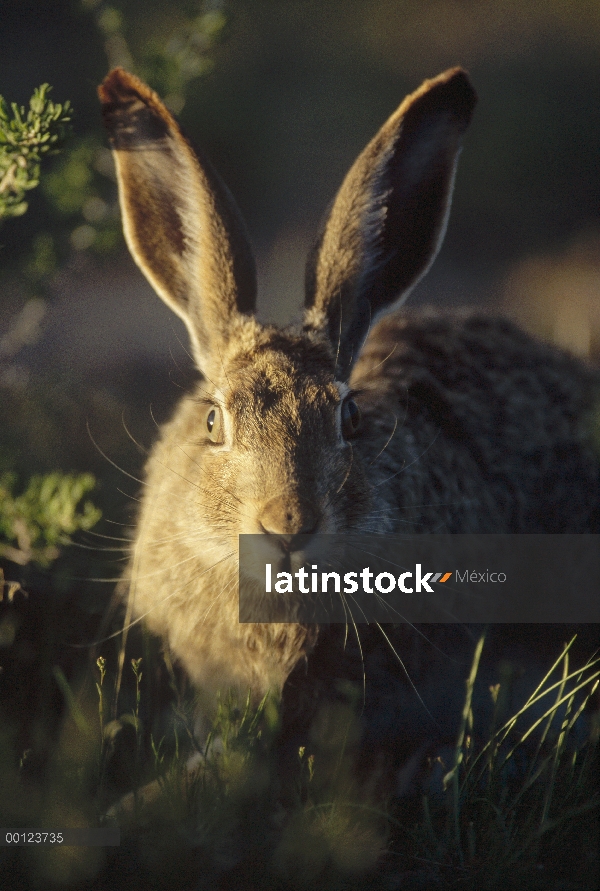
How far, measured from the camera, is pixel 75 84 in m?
4.44

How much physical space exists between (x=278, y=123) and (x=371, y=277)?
2882 mm

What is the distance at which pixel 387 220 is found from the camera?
3057mm

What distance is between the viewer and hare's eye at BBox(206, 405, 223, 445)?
9.11ft

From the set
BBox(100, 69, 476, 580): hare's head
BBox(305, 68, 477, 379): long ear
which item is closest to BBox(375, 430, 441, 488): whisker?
BBox(100, 69, 476, 580): hare's head

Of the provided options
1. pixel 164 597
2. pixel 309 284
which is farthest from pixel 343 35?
pixel 164 597

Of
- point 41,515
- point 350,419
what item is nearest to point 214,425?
point 350,419

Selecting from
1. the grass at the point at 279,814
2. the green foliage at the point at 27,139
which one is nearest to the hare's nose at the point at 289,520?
the grass at the point at 279,814

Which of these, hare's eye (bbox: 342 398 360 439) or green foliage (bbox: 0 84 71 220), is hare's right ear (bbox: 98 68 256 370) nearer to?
green foliage (bbox: 0 84 71 220)

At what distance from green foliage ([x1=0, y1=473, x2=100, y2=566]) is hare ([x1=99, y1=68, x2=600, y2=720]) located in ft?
1.01

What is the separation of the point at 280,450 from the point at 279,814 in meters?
1.09

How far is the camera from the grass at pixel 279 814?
2383 mm

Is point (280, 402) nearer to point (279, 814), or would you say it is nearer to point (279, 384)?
point (279, 384)

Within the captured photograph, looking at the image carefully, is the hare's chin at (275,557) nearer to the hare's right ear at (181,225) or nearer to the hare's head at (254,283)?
the hare's head at (254,283)

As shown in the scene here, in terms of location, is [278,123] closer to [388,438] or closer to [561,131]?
[561,131]
